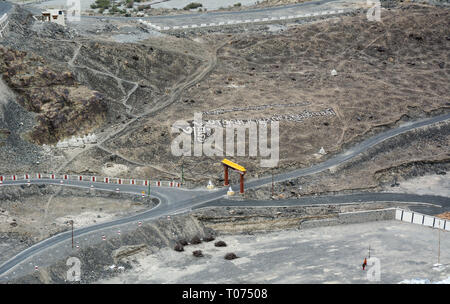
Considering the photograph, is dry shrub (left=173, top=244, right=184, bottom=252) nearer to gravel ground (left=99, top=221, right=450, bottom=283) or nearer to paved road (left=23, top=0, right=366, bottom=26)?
gravel ground (left=99, top=221, right=450, bottom=283)

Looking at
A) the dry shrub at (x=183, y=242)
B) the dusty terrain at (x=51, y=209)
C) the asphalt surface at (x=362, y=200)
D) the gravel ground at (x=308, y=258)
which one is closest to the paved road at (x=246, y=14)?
the dusty terrain at (x=51, y=209)

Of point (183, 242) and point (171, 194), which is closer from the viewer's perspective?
point (183, 242)

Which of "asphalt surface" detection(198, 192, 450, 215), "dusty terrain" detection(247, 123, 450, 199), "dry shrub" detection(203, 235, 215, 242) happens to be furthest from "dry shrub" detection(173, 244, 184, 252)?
"dusty terrain" detection(247, 123, 450, 199)

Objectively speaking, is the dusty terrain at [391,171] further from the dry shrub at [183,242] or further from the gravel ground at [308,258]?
the dry shrub at [183,242]

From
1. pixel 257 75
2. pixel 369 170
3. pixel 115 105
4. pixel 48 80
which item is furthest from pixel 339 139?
pixel 48 80

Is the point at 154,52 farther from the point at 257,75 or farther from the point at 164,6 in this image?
the point at 164,6

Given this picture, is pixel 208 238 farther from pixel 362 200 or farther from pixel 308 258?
pixel 362 200

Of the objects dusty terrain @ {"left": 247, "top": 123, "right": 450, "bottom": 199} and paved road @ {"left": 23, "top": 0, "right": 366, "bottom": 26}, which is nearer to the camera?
dusty terrain @ {"left": 247, "top": 123, "right": 450, "bottom": 199}

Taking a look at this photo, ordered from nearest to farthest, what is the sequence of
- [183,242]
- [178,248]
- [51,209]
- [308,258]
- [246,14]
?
[308,258] < [178,248] < [183,242] < [51,209] < [246,14]

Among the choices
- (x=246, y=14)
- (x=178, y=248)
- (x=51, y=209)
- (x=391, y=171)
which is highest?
(x=246, y=14)

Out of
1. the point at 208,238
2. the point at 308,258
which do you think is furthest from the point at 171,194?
the point at 308,258
